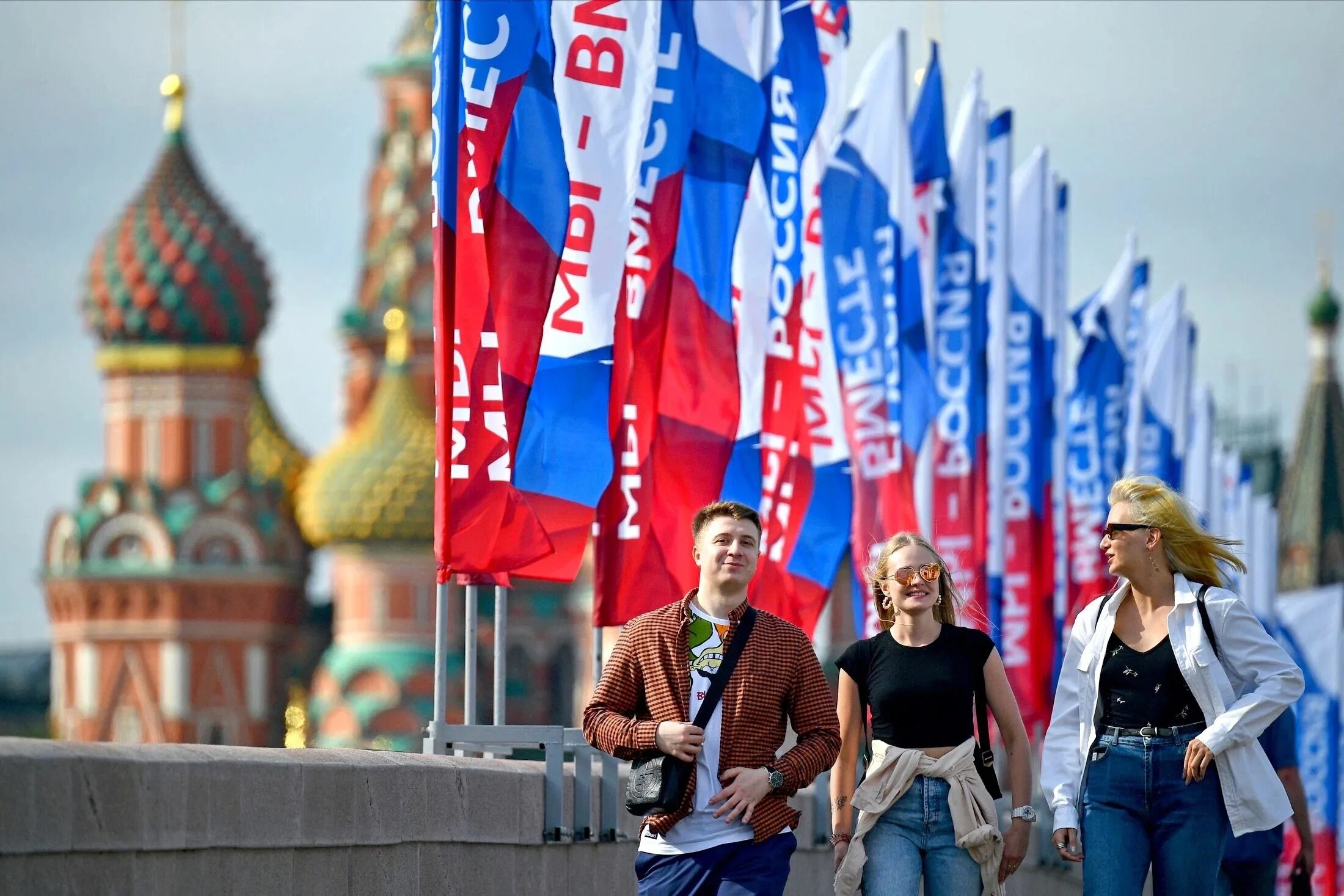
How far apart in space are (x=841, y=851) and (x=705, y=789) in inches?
24.8

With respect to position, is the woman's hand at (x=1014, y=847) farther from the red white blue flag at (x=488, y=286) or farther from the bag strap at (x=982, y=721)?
the red white blue flag at (x=488, y=286)

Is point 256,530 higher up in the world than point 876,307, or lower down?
lower down

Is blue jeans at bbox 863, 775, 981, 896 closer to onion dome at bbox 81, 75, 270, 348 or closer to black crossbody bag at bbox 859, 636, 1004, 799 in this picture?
black crossbody bag at bbox 859, 636, 1004, 799

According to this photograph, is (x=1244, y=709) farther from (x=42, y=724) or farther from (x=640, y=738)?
(x=42, y=724)

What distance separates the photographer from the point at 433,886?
28.2ft

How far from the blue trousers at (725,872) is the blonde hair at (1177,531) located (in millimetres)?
1299

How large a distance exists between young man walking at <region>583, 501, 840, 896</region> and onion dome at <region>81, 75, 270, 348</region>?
266 feet

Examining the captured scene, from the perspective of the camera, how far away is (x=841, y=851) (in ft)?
24.4

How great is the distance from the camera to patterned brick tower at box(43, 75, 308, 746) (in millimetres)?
83688

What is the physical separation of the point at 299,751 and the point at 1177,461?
958 inches

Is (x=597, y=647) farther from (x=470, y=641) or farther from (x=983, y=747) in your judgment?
(x=983, y=747)

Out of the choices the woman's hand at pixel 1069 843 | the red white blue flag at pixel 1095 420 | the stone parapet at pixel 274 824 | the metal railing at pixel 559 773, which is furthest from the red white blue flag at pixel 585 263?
the red white blue flag at pixel 1095 420

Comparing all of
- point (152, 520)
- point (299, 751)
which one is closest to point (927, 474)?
point (299, 751)

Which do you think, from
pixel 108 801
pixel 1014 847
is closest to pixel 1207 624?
pixel 1014 847
